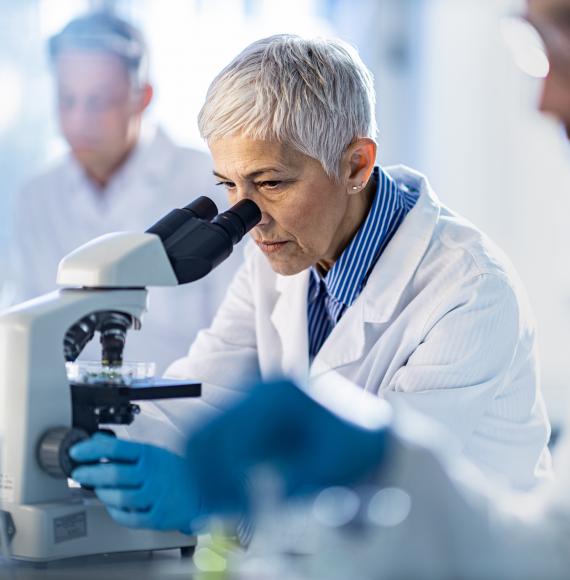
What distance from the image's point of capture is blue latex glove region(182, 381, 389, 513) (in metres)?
0.93

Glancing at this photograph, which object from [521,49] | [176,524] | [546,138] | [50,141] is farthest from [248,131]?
[546,138]

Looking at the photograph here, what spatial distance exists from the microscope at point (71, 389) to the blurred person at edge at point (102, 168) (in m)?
1.54

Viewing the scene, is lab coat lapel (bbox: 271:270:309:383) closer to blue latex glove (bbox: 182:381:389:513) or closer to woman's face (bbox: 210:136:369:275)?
woman's face (bbox: 210:136:369:275)

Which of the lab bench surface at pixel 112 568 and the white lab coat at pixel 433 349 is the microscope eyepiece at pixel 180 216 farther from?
the lab bench surface at pixel 112 568

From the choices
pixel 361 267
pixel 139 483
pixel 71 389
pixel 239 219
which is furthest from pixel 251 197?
pixel 139 483

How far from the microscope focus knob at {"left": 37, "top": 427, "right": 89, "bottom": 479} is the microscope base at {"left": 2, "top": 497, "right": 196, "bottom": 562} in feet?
0.18

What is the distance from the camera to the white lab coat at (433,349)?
1.65m

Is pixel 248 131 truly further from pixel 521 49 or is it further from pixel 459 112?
pixel 459 112

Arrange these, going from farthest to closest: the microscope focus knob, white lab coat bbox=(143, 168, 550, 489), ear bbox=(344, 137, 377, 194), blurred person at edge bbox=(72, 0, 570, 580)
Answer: ear bbox=(344, 137, 377, 194) < white lab coat bbox=(143, 168, 550, 489) < the microscope focus knob < blurred person at edge bbox=(72, 0, 570, 580)

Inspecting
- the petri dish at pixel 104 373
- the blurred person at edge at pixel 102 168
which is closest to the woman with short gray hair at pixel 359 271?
the petri dish at pixel 104 373

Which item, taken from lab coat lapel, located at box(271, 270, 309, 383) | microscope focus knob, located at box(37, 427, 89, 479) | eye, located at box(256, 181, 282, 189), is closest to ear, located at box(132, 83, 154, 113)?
lab coat lapel, located at box(271, 270, 309, 383)

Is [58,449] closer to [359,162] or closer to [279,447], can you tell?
[279,447]

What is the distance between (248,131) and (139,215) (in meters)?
1.46

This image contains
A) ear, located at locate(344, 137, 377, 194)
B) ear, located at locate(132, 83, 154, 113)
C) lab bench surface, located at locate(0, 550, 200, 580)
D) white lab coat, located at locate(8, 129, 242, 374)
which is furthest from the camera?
ear, located at locate(132, 83, 154, 113)
